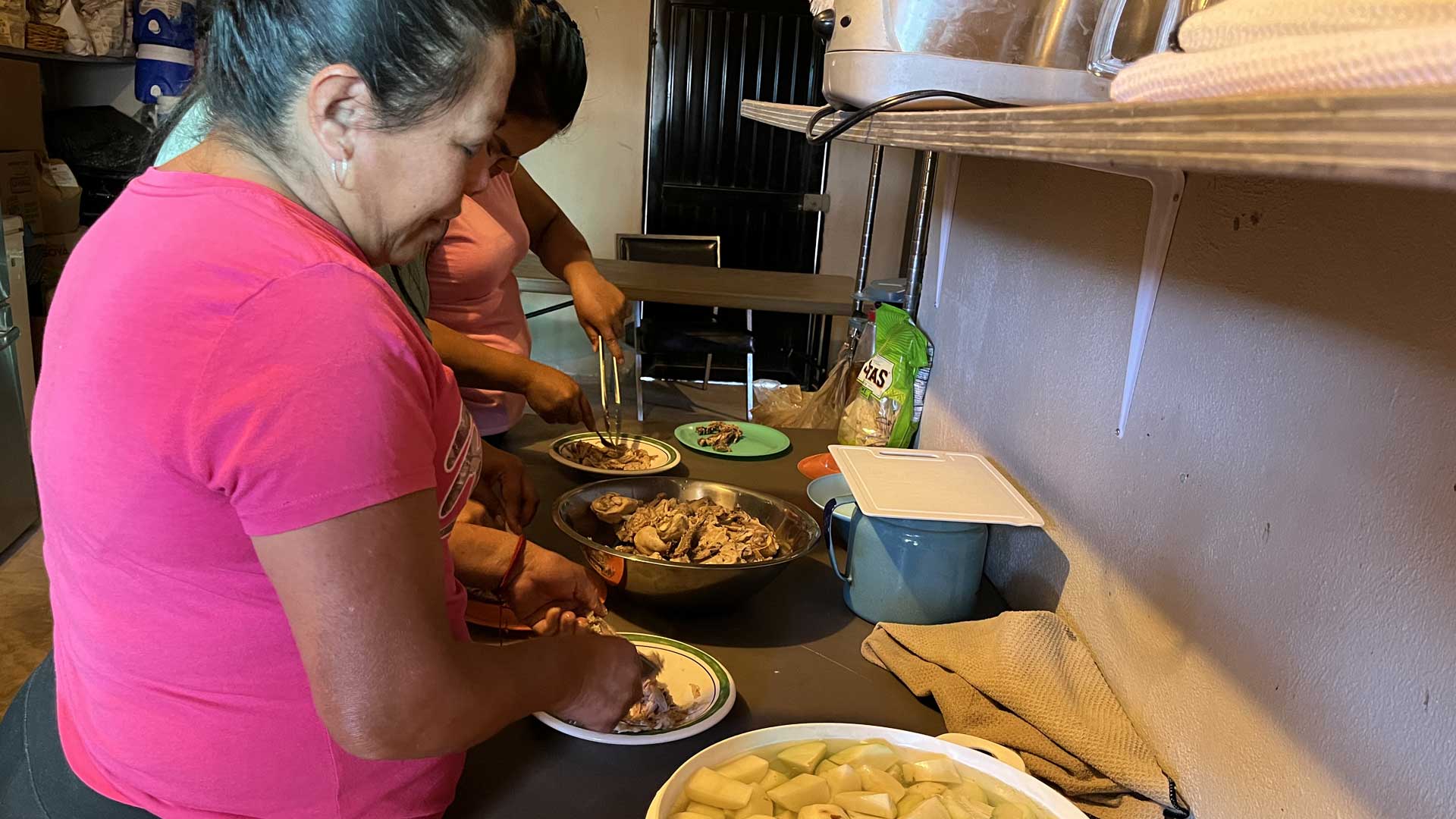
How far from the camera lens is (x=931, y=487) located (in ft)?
4.01

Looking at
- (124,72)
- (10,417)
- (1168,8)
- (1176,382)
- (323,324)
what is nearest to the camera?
(323,324)

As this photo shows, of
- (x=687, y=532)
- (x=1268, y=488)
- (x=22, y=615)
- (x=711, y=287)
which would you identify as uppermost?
(x=1268, y=488)

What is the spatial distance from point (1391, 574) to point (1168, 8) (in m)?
0.50

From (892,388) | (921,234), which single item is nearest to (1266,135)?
(892,388)

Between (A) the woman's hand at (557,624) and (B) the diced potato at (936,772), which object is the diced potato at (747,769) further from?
(A) the woman's hand at (557,624)

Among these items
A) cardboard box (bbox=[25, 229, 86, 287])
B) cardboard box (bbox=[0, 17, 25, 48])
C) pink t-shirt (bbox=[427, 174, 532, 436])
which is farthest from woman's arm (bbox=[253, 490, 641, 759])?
cardboard box (bbox=[0, 17, 25, 48])

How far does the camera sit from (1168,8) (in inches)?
32.1

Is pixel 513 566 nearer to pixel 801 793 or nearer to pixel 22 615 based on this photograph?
pixel 801 793

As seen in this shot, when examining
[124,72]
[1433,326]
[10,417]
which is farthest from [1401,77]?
[124,72]

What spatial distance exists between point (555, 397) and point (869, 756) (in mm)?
930

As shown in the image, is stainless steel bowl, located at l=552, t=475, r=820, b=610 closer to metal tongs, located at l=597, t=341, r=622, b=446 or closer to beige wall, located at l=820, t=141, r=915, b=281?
metal tongs, located at l=597, t=341, r=622, b=446

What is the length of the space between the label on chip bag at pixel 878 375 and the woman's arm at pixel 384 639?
1.11 meters

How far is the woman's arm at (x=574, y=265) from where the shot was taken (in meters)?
1.91

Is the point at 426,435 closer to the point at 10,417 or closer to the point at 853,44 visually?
the point at 853,44
